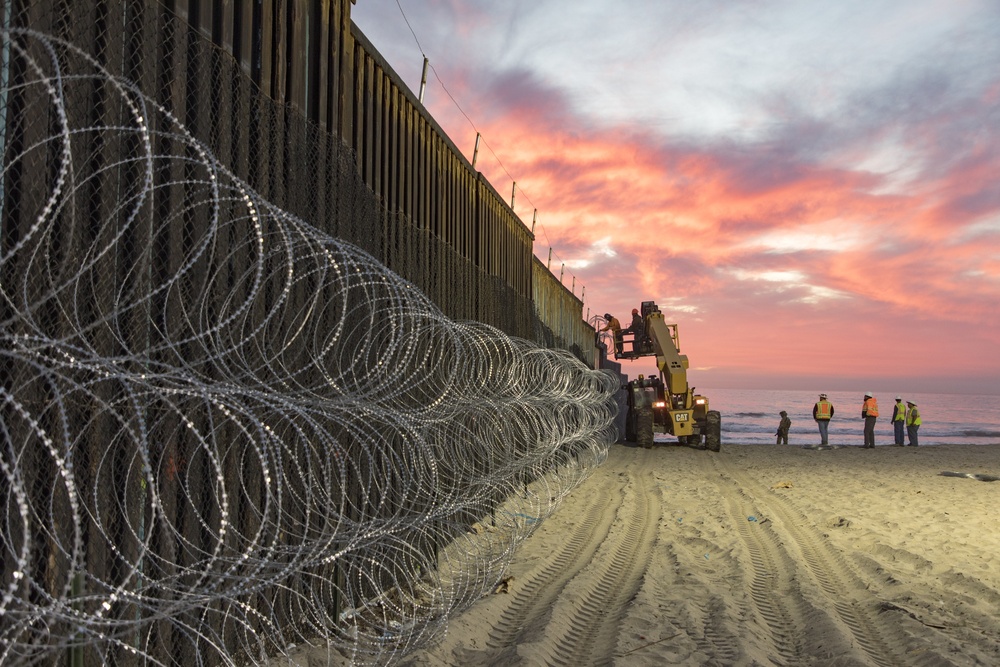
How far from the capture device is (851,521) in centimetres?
916

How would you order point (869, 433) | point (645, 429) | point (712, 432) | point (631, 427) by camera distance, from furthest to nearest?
point (869, 433) → point (631, 427) → point (645, 429) → point (712, 432)

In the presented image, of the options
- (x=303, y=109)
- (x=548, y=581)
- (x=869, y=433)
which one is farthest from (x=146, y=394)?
(x=869, y=433)

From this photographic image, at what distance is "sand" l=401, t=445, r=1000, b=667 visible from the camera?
15.7ft

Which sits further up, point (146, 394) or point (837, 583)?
point (146, 394)

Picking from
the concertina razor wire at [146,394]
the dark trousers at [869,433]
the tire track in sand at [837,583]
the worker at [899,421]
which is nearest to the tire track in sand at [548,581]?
the concertina razor wire at [146,394]

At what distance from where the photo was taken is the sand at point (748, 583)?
4793 mm

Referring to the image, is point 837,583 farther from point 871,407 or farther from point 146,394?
point 871,407

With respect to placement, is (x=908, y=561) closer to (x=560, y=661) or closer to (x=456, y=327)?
(x=560, y=661)

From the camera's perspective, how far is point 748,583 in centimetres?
641

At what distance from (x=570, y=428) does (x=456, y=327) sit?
19.9 feet

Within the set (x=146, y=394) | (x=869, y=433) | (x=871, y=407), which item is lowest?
(x=869, y=433)

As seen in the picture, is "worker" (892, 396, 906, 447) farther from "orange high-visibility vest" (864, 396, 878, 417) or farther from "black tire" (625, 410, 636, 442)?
"black tire" (625, 410, 636, 442)

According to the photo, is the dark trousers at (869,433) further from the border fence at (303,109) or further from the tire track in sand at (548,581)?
the border fence at (303,109)

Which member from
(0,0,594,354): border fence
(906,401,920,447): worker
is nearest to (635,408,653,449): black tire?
(906,401,920,447): worker
